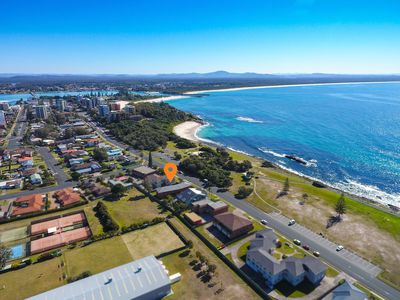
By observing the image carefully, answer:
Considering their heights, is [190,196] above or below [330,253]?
above

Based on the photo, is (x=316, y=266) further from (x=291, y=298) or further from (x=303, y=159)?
(x=303, y=159)

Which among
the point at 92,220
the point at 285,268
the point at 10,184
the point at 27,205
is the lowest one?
the point at 92,220

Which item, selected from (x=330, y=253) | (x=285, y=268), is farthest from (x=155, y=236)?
(x=330, y=253)

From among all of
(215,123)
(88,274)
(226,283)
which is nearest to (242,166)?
(226,283)

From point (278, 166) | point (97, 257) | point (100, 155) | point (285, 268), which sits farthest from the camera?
point (278, 166)

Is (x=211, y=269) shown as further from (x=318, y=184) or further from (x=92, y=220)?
(x=318, y=184)

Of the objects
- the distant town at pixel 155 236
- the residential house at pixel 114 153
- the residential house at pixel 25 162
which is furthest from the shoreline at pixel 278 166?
the residential house at pixel 25 162

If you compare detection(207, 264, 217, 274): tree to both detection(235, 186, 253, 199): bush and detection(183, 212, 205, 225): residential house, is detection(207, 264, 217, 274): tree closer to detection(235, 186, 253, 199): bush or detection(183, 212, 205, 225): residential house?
detection(183, 212, 205, 225): residential house

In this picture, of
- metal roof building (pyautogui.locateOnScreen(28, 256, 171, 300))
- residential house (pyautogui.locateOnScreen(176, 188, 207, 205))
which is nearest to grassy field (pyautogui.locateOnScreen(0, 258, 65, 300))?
metal roof building (pyautogui.locateOnScreen(28, 256, 171, 300))

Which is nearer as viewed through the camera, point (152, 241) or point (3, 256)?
point (3, 256)
